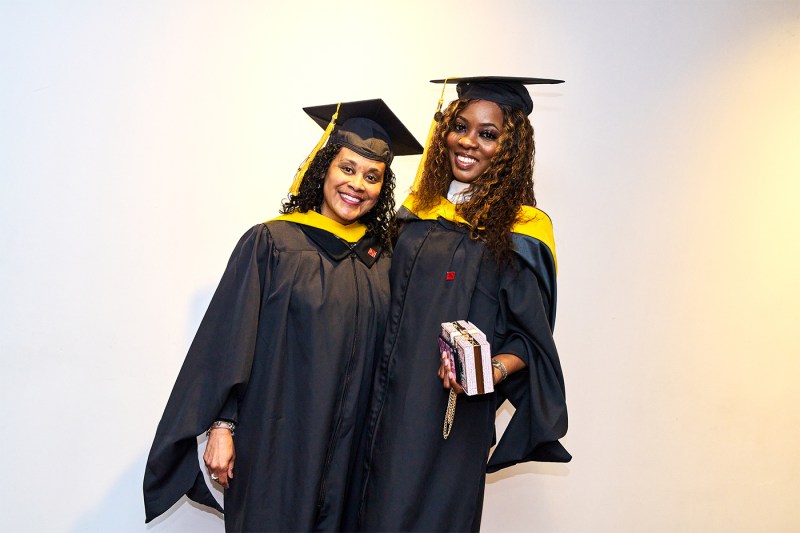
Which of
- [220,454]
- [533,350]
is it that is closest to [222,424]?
[220,454]

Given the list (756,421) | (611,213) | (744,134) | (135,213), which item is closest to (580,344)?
(611,213)

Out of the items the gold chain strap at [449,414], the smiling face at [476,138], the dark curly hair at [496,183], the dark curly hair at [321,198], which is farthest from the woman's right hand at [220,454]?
the smiling face at [476,138]

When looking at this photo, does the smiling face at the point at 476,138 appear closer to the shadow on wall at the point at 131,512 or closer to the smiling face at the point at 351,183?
the smiling face at the point at 351,183

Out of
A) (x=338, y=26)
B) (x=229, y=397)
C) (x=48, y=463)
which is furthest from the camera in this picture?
(x=338, y=26)

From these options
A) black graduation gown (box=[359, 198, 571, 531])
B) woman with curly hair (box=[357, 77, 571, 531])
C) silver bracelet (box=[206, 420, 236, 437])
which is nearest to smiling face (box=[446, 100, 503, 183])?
woman with curly hair (box=[357, 77, 571, 531])

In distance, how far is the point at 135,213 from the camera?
2.79 m

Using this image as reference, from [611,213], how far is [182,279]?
6.92 ft

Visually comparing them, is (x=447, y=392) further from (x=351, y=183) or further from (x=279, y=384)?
(x=351, y=183)

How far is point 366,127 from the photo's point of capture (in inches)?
91.7

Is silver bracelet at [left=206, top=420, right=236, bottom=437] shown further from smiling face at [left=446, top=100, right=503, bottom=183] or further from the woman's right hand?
smiling face at [left=446, top=100, right=503, bottom=183]

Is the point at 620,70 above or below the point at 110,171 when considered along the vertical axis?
above

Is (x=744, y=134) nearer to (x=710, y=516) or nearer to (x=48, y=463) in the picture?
(x=710, y=516)

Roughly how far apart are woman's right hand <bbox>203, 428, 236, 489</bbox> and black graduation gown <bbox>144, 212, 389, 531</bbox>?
49mm

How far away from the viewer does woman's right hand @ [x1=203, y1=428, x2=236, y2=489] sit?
2.08m
